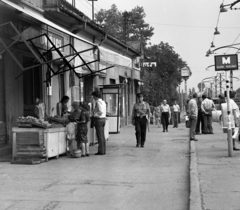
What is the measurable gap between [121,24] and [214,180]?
161ft

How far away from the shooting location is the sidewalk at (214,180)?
6.19m

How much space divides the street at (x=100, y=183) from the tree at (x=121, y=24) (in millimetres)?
43997

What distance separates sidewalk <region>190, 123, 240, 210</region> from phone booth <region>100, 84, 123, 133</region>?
7614mm

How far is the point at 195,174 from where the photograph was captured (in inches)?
336

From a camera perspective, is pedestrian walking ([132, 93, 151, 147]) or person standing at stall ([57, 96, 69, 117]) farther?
pedestrian walking ([132, 93, 151, 147])

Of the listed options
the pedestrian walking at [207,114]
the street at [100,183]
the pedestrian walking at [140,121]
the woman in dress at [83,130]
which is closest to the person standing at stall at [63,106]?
the woman in dress at [83,130]

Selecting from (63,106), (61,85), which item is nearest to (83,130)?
(63,106)

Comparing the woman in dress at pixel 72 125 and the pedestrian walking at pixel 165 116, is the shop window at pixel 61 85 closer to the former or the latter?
the woman in dress at pixel 72 125

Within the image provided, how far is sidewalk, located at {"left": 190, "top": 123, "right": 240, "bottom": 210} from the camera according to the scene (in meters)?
6.19

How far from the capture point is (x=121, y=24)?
55844 millimetres

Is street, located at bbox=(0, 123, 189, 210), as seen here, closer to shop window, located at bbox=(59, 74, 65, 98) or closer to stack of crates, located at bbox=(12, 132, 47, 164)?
stack of crates, located at bbox=(12, 132, 47, 164)

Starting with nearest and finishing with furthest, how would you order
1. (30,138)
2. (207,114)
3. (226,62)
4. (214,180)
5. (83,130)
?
(214,180) < (30,138) < (226,62) < (83,130) < (207,114)

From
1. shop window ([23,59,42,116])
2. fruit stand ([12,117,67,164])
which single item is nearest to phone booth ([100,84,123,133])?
shop window ([23,59,42,116])

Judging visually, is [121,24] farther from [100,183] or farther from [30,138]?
[100,183]
